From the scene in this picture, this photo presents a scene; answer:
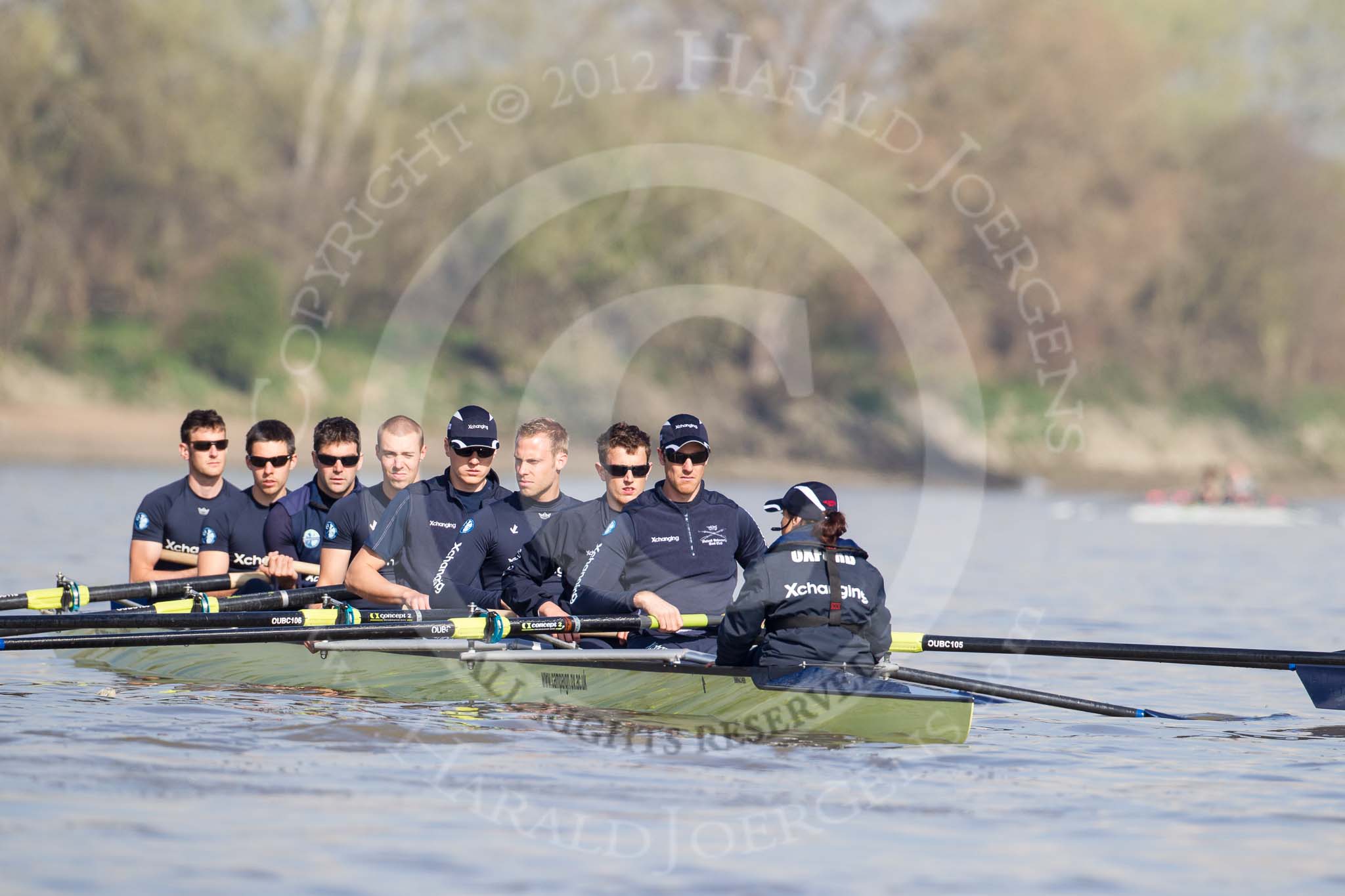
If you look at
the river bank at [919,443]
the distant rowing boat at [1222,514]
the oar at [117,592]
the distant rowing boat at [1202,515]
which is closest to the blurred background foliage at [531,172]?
the river bank at [919,443]

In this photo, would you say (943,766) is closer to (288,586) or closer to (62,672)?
(288,586)

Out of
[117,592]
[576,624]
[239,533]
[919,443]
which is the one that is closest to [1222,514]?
[919,443]

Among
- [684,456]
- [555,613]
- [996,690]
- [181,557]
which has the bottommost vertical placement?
[996,690]

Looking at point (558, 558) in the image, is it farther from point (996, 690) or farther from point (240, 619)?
point (996, 690)

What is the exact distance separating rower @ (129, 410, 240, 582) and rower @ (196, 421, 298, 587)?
0.10 m

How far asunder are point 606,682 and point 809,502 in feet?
6.88

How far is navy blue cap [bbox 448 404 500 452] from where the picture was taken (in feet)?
39.0

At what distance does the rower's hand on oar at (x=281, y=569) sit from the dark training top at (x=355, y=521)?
2.35 ft

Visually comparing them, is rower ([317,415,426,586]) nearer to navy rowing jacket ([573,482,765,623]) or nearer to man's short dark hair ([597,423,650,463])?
man's short dark hair ([597,423,650,463])

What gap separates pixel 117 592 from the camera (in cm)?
1295

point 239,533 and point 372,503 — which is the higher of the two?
point 372,503

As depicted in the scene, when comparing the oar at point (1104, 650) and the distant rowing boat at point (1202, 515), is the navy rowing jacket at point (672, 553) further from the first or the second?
the distant rowing boat at point (1202, 515)

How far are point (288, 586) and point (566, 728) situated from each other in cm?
354

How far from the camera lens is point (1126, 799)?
905 cm
